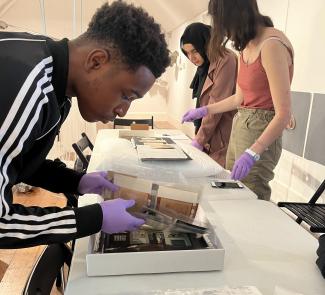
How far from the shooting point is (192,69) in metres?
3.79

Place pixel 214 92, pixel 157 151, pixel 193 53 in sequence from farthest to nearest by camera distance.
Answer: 1. pixel 193 53
2. pixel 214 92
3. pixel 157 151

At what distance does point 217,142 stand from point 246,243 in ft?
3.73

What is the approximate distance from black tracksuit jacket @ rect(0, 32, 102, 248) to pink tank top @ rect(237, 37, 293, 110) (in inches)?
31.5

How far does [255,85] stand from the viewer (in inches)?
50.2

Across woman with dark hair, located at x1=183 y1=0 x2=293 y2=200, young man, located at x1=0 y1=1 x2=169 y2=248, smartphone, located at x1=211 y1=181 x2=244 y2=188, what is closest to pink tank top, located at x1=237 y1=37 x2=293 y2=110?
woman with dark hair, located at x1=183 y1=0 x2=293 y2=200

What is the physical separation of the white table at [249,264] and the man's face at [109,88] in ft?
1.00

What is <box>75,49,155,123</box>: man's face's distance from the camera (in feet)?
2.15

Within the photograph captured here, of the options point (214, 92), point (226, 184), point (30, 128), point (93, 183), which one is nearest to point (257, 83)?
point (226, 184)

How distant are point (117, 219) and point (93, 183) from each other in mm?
275

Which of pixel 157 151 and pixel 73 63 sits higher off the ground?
pixel 73 63

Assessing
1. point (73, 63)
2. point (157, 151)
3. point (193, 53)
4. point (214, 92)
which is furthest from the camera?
point (193, 53)

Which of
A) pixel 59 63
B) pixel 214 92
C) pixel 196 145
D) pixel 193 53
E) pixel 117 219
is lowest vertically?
pixel 196 145

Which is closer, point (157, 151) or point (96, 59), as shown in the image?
point (96, 59)

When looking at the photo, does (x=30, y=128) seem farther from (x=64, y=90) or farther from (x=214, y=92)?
(x=214, y=92)
